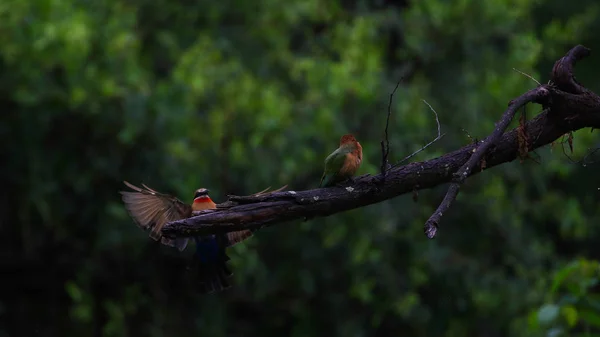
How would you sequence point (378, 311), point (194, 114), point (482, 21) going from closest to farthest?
point (194, 114) → point (378, 311) → point (482, 21)

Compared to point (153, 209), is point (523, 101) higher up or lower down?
lower down

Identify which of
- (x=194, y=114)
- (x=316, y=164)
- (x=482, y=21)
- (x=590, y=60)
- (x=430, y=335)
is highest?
(x=590, y=60)

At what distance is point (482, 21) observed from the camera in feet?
26.4

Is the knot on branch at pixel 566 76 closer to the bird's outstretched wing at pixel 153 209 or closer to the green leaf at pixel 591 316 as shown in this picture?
the green leaf at pixel 591 316

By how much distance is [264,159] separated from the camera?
6809 millimetres

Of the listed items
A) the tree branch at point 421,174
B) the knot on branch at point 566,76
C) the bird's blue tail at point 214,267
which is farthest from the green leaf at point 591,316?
the bird's blue tail at point 214,267

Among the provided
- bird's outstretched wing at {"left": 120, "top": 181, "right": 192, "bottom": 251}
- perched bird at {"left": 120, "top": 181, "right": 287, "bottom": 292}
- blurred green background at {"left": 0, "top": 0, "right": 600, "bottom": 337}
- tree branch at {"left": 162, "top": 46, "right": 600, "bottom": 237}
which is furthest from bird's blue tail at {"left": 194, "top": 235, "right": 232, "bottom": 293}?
blurred green background at {"left": 0, "top": 0, "right": 600, "bottom": 337}

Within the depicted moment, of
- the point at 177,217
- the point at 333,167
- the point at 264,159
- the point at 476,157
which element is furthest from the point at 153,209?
the point at 264,159

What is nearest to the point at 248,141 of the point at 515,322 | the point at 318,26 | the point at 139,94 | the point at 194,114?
the point at 194,114

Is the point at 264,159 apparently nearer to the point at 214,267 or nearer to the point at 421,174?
the point at 214,267

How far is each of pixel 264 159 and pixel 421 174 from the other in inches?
145

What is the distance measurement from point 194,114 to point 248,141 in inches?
16.4

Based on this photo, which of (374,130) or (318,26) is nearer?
(374,130)

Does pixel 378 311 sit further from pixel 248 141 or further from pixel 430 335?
pixel 248 141
